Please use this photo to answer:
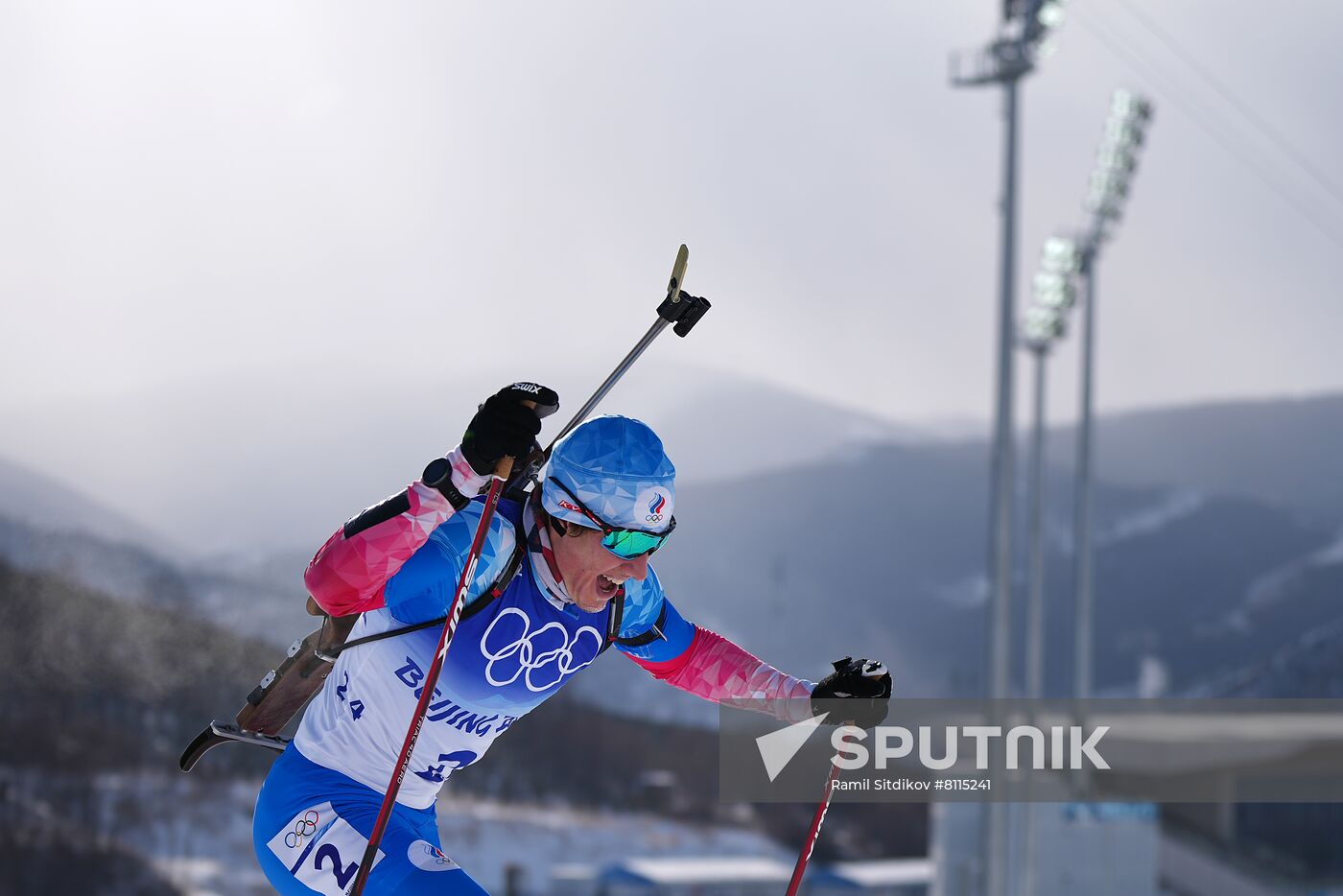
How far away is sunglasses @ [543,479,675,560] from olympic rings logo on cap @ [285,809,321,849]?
101 cm

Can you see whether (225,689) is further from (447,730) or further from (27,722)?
(447,730)

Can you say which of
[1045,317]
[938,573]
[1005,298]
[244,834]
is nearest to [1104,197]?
[1045,317]

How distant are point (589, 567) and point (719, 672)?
75 cm

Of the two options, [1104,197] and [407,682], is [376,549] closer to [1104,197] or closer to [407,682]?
[407,682]

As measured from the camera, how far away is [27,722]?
37.8 meters

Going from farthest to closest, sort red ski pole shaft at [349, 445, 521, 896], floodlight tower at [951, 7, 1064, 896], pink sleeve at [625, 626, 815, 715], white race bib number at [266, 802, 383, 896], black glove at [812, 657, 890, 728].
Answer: floodlight tower at [951, 7, 1064, 896]
pink sleeve at [625, 626, 815, 715]
black glove at [812, 657, 890, 728]
white race bib number at [266, 802, 383, 896]
red ski pole shaft at [349, 445, 521, 896]

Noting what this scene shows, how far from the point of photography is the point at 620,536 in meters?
3.38

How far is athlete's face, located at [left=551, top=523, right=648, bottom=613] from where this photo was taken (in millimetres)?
3387

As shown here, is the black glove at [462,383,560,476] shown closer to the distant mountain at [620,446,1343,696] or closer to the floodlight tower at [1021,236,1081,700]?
the floodlight tower at [1021,236,1081,700]

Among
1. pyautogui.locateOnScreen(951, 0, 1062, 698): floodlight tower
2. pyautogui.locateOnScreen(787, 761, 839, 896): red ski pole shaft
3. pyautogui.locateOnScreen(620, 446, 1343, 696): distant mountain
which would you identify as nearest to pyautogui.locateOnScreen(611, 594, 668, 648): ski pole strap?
pyautogui.locateOnScreen(787, 761, 839, 896): red ski pole shaft

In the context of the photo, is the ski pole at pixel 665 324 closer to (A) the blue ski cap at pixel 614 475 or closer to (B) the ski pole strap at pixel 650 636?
(A) the blue ski cap at pixel 614 475

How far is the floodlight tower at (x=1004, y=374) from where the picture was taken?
1457 centimetres

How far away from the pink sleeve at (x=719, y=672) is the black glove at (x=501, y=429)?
104 cm

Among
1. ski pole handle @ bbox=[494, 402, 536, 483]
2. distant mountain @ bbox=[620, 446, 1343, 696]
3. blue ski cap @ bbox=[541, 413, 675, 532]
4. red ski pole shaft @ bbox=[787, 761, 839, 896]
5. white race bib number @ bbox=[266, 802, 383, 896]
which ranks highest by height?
distant mountain @ bbox=[620, 446, 1343, 696]
